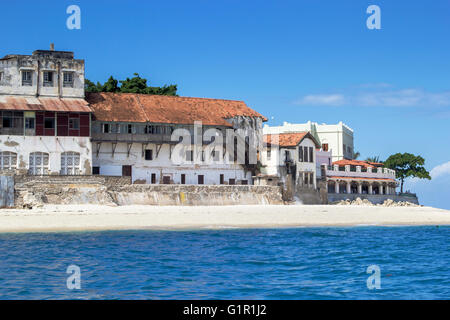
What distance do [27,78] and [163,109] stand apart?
12.7 m

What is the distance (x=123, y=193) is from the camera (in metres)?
49.6

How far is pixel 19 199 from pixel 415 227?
95.6ft

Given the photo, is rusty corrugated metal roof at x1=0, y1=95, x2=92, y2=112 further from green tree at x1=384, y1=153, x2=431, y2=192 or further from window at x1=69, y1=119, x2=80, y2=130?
green tree at x1=384, y1=153, x2=431, y2=192

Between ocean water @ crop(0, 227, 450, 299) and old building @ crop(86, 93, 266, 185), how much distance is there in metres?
18.4

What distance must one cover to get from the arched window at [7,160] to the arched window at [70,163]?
3745 millimetres

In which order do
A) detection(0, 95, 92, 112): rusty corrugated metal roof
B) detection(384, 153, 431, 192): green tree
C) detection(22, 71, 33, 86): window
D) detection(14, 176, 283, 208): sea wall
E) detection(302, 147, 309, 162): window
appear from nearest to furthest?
detection(14, 176, 283, 208): sea wall
detection(0, 95, 92, 112): rusty corrugated metal roof
detection(22, 71, 33, 86): window
detection(302, 147, 309, 162): window
detection(384, 153, 431, 192): green tree

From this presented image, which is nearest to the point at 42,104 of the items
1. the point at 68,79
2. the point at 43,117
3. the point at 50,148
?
the point at 43,117

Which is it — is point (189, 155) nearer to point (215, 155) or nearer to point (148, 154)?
point (215, 155)

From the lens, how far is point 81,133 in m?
51.2

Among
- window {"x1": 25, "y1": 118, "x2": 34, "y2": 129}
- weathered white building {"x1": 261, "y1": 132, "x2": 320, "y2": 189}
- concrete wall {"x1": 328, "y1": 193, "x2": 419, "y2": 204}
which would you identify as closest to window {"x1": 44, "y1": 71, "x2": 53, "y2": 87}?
window {"x1": 25, "y1": 118, "x2": 34, "y2": 129}

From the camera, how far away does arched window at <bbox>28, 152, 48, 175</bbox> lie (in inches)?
1954

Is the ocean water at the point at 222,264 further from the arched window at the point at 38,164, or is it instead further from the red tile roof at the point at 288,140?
the red tile roof at the point at 288,140

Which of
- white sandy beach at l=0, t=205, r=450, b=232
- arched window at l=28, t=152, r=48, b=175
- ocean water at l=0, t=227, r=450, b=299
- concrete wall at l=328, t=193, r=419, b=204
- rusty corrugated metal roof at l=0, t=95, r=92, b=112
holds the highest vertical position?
rusty corrugated metal roof at l=0, t=95, r=92, b=112
